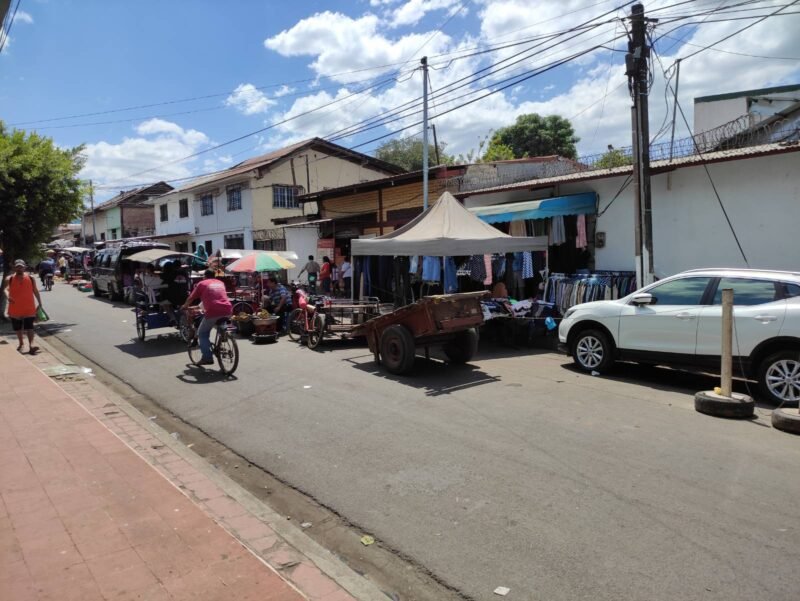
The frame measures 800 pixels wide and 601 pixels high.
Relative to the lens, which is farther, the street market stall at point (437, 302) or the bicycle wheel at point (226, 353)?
the bicycle wheel at point (226, 353)

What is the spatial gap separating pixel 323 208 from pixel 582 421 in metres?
19.6

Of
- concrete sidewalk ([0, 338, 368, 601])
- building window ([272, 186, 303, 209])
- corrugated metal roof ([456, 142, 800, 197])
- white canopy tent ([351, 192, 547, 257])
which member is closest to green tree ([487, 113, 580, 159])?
building window ([272, 186, 303, 209])

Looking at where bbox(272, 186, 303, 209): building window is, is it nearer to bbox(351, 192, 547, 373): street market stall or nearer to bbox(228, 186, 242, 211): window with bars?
bbox(228, 186, 242, 211): window with bars

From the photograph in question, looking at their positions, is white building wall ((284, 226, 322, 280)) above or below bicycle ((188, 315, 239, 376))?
above

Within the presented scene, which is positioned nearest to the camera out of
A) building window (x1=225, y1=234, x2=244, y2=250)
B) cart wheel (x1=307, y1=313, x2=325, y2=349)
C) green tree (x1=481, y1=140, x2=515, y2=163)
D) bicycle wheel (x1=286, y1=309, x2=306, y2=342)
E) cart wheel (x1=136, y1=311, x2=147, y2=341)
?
cart wheel (x1=307, y1=313, x2=325, y2=349)

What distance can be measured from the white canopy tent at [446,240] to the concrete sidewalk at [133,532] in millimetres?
6243

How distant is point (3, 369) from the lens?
9547mm

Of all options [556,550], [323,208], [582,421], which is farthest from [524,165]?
[556,550]

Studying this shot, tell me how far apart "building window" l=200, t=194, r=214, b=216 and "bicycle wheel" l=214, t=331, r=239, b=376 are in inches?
1057

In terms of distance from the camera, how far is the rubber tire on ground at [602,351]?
351 inches

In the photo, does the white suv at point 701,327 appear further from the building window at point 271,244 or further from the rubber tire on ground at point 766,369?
the building window at point 271,244

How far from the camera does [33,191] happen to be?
1418cm

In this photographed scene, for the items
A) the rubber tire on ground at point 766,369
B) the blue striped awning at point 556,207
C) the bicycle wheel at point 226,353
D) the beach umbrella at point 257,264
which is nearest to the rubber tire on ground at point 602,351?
the rubber tire on ground at point 766,369

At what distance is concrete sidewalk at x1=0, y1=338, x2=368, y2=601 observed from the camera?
3.31 m
